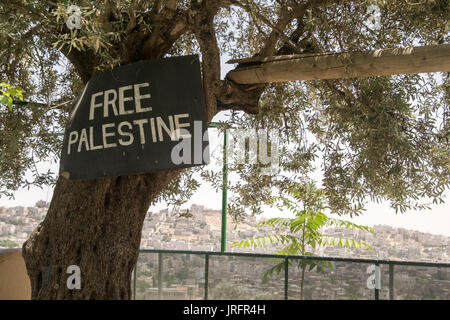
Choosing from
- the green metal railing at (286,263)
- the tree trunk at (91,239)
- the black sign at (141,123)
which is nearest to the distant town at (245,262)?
the green metal railing at (286,263)

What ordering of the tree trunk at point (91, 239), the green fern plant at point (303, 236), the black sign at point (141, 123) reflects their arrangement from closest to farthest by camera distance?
the black sign at point (141, 123) < the tree trunk at point (91, 239) < the green fern plant at point (303, 236)

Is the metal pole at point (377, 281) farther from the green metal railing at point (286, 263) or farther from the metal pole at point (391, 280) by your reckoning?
the metal pole at point (391, 280)

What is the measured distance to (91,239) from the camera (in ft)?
15.3

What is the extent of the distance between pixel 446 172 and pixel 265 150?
91.8 inches

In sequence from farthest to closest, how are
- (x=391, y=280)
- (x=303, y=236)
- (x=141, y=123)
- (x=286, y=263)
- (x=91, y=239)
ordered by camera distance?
(x=303, y=236) → (x=286, y=263) → (x=391, y=280) → (x=91, y=239) → (x=141, y=123)

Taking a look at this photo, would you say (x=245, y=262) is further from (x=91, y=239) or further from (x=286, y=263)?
(x=91, y=239)

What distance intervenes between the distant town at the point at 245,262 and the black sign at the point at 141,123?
206cm

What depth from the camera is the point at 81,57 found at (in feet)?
17.8

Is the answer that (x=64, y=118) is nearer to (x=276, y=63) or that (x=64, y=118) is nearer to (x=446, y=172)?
(x=276, y=63)

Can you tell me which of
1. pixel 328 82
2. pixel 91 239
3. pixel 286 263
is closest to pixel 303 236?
pixel 286 263

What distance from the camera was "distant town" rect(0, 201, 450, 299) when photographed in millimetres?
7359

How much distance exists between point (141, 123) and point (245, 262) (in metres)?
4.50

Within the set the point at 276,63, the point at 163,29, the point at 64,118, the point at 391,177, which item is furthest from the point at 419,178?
the point at 64,118

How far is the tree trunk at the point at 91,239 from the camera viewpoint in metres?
4.60
